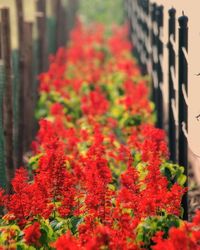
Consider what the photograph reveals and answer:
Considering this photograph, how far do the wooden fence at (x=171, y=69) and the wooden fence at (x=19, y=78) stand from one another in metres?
1.68

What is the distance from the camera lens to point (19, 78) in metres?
12.0

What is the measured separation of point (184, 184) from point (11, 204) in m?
2.18

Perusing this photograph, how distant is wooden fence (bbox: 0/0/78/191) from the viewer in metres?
9.06

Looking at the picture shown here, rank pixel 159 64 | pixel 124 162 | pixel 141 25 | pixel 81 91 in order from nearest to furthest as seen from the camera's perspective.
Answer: pixel 124 162 → pixel 159 64 → pixel 81 91 → pixel 141 25

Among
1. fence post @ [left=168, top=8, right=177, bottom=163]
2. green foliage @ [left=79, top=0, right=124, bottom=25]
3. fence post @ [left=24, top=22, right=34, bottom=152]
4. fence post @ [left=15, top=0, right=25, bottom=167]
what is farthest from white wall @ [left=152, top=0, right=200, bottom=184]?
green foliage @ [left=79, top=0, right=124, bottom=25]

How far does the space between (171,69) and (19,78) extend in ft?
6.96

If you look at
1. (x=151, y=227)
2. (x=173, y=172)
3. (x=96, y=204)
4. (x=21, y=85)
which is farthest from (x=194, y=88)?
(x=151, y=227)

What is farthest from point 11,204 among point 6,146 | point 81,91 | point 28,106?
point 81,91

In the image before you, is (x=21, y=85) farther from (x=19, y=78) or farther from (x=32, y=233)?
(x=32, y=233)

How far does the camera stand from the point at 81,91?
49.8ft

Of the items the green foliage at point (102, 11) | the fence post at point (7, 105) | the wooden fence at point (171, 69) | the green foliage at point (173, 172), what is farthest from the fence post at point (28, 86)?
the green foliage at point (102, 11)

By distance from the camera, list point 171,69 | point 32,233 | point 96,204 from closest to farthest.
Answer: point 32,233 → point 96,204 → point 171,69

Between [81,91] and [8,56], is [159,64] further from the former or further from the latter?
[8,56]

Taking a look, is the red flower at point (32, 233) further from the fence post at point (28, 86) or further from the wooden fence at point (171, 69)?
→ the fence post at point (28, 86)
